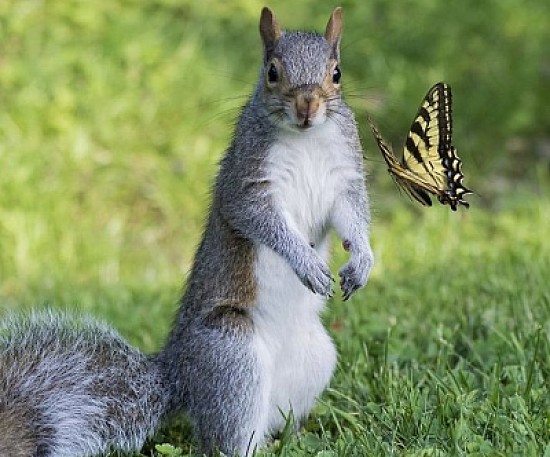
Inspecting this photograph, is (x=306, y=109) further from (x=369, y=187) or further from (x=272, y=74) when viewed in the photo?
(x=369, y=187)

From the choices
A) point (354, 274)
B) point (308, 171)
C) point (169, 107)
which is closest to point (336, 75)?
point (308, 171)

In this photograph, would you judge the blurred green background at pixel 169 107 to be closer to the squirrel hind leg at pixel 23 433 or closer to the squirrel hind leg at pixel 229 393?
the squirrel hind leg at pixel 229 393

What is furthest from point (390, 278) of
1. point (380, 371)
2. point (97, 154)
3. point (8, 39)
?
point (8, 39)

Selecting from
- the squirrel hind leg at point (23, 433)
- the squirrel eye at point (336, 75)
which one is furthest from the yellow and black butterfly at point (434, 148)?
the squirrel hind leg at point (23, 433)

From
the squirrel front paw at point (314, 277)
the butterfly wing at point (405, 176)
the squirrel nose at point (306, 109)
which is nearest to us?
the squirrel nose at point (306, 109)

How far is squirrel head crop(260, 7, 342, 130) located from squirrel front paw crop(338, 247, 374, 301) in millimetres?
419

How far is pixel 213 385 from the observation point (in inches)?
127

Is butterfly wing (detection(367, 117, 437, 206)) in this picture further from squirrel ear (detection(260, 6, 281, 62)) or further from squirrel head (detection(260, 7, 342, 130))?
squirrel ear (detection(260, 6, 281, 62))

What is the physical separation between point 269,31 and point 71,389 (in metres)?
1.16

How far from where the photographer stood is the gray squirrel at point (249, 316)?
3.20m

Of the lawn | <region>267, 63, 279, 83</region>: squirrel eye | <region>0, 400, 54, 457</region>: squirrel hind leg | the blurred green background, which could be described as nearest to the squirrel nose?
<region>267, 63, 279, 83</region>: squirrel eye

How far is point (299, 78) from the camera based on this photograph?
322 cm

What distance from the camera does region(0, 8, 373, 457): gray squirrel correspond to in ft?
10.5

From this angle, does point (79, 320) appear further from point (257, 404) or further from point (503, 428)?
point (503, 428)
